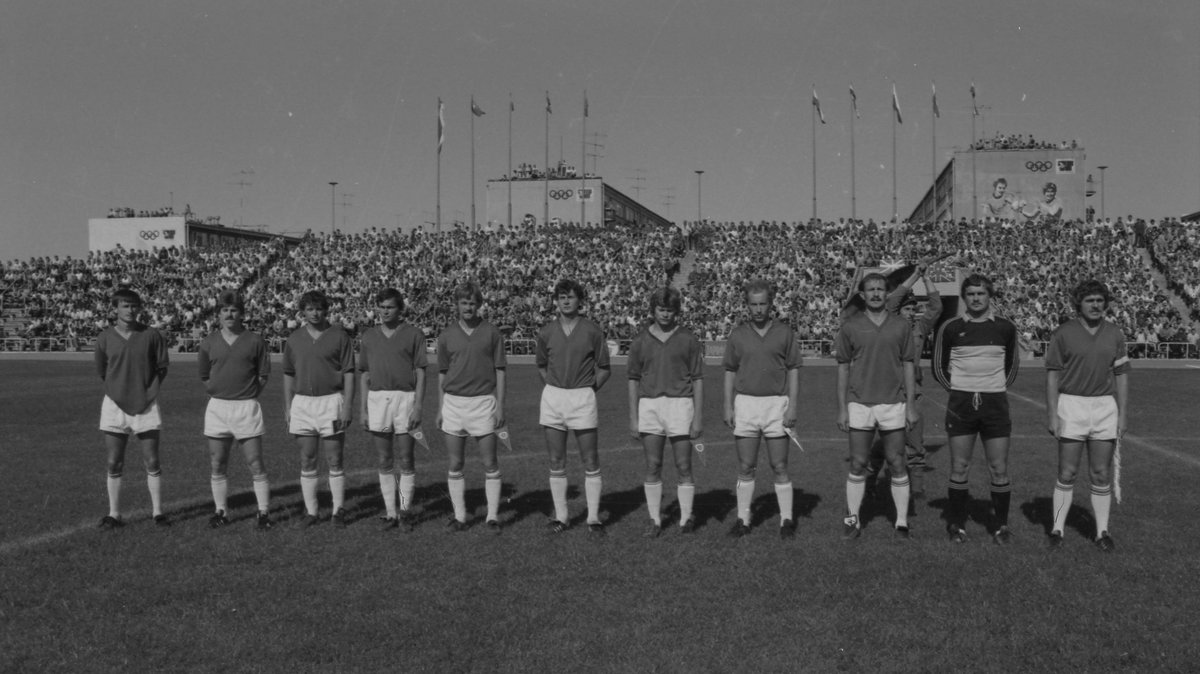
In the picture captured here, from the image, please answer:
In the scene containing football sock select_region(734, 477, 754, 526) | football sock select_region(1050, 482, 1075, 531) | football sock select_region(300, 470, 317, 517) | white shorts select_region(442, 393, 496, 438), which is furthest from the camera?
football sock select_region(300, 470, 317, 517)

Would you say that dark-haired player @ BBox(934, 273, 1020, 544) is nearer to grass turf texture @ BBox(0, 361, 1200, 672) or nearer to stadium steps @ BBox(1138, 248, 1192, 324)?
grass turf texture @ BBox(0, 361, 1200, 672)

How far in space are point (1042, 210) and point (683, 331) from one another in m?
62.2

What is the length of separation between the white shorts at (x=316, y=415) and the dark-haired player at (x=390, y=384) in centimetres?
26

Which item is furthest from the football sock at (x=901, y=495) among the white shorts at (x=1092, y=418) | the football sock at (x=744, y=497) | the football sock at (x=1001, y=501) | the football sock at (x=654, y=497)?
the football sock at (x=654, y=497)

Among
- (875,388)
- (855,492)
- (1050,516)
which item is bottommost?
(1050,516)

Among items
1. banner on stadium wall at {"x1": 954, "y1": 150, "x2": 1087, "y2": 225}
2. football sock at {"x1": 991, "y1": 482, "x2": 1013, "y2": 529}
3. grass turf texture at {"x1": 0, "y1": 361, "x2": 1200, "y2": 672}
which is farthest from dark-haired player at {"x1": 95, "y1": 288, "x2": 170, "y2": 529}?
banner on stadium wall at {"x1": 954, "y1": 150, "x2": 1087, "y2": 225}

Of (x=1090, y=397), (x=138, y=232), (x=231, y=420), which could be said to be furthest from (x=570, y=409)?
(x=138, y=232)

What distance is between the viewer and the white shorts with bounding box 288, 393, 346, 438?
741 cm

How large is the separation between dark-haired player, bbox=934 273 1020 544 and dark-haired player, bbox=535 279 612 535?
2878mm

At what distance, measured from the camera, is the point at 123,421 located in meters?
7.53

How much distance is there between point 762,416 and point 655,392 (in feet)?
2.94

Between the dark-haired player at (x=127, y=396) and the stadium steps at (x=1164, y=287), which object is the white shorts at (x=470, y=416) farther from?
the stadium steps at (x=1164, y=287)

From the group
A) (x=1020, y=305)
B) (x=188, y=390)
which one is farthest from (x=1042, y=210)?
(x=188, y=390)

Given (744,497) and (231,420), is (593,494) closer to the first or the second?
(744,497)
